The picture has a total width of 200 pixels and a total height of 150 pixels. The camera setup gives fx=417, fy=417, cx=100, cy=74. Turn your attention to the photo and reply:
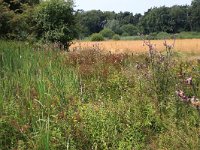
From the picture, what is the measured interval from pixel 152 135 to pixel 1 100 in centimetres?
192

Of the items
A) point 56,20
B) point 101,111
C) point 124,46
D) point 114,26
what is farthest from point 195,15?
point 101,111

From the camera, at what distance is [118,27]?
87125mm

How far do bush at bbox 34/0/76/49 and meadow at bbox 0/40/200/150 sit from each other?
10623mm

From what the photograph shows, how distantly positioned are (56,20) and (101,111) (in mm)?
13416

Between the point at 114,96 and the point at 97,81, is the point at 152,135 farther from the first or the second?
the point at 97,81

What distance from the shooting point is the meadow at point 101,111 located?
4.52 meters

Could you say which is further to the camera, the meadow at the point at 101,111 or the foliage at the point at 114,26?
the foliage at the point at 114,26

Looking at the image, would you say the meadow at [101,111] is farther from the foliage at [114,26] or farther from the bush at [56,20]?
the foliage at [114,26]

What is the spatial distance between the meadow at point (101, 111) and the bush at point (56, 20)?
10623 millimetres

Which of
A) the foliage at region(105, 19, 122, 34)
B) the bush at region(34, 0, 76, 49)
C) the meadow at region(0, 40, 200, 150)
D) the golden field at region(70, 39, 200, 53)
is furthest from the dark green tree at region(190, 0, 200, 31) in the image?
the meadow at region(0, 40, 200, 150)

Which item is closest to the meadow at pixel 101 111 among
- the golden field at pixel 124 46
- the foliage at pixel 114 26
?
the golden field at pixel 124 46

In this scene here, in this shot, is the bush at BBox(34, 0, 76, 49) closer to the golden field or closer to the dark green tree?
the golden field

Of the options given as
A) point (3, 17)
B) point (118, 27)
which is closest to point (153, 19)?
point (118, 27)

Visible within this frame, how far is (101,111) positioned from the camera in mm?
5082
